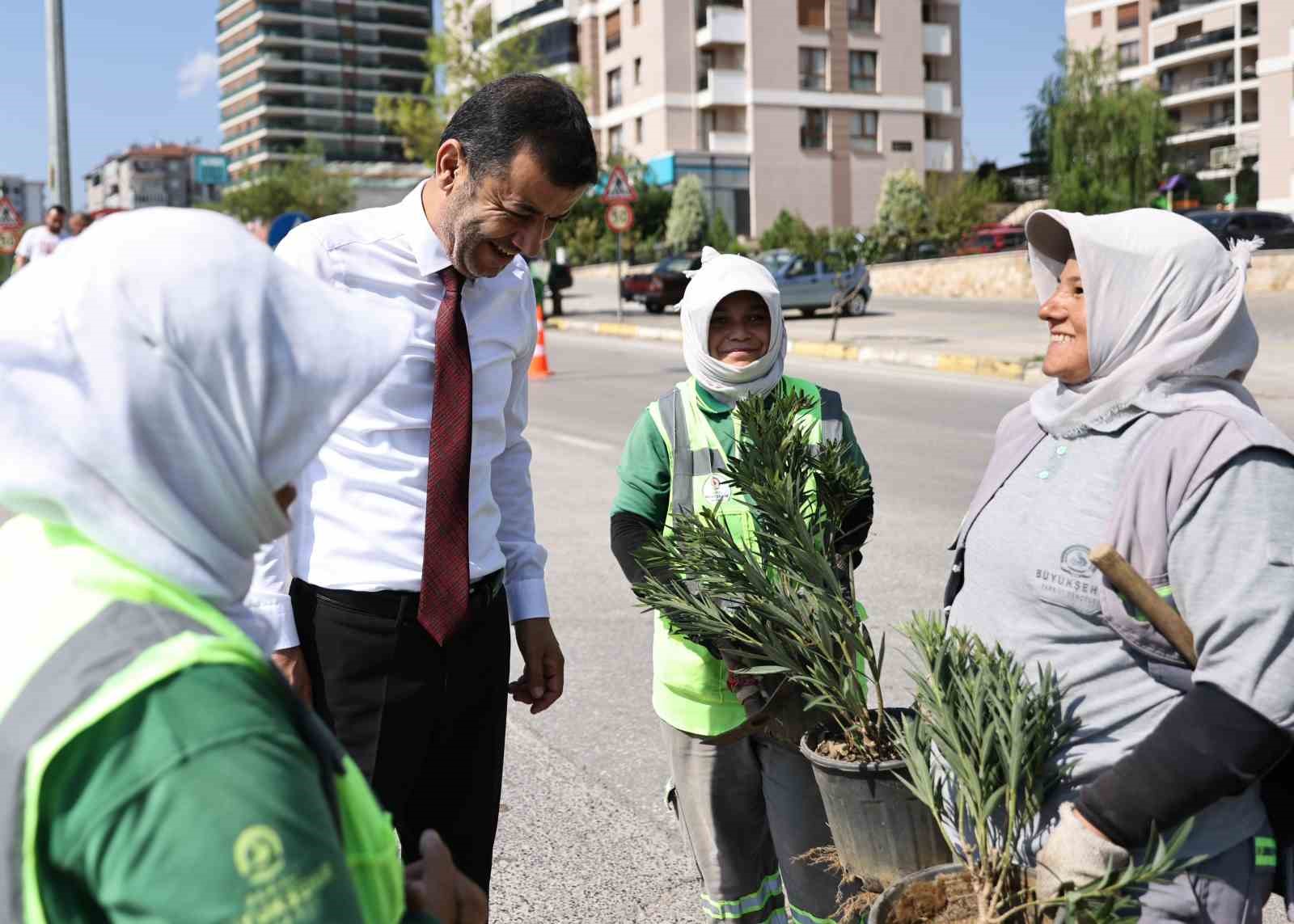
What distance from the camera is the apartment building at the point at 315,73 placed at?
13538 cm

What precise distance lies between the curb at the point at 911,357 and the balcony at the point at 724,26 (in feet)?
136

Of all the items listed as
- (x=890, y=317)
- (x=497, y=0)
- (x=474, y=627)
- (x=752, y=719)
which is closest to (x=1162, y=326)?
(x=752, y=719)

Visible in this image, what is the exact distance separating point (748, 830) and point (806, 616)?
0.98 m

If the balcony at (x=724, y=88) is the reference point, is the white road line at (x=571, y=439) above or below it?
below

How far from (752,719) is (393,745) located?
73 centimetres

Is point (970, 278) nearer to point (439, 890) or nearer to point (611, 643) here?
point (611, 643)

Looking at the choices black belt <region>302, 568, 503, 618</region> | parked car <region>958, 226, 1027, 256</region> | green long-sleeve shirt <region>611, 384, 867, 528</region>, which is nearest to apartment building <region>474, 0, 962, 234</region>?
parked car <region>958, 226, 1027, 256</region>

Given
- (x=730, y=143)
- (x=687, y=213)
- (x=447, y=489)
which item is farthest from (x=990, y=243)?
(x=447, y=489)

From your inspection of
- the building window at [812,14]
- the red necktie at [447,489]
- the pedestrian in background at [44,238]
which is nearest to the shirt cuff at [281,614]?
the red necktie at [447,489]

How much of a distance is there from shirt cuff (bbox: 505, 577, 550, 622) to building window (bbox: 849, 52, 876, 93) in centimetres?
6654

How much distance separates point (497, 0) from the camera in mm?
81312

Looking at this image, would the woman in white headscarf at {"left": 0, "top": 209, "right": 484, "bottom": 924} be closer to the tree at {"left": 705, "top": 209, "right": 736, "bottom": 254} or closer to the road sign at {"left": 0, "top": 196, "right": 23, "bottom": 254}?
the road sign at {"left": 0, "top": 196, "right": 23, "bottom": 254}

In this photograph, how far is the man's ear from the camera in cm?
262

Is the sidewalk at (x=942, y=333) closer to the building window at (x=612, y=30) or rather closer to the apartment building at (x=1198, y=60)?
the building window at (x=612, y=30)
